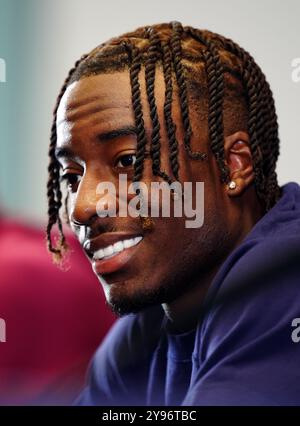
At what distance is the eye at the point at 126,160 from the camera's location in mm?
949

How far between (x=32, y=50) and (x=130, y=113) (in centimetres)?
106

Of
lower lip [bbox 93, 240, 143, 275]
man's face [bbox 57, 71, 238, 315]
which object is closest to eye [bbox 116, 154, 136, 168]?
man's face [bbox 57, 71, 238, 315]

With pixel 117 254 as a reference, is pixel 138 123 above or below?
above

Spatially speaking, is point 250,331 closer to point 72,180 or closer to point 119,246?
point 119,246

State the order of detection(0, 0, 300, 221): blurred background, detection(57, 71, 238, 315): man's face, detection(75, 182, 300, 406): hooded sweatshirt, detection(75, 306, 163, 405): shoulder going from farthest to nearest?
detection(0, 0, 300, 221): blurred background < detection(75, 306, 163, 405): shoulder < detection(57, 71, 238, 315): man's face < detection(75, 182, 300, 406): hooded sweatshirt

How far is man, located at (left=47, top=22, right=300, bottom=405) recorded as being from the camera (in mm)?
908

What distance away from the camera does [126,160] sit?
95 cm

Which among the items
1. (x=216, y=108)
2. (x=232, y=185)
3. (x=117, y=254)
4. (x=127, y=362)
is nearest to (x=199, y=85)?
(x=216, y=108)

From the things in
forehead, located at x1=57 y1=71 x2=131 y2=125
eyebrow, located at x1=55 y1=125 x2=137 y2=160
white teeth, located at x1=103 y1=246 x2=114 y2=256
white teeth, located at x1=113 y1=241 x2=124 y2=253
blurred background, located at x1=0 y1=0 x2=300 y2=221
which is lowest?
white teeth, located at x1=103 y1=246 x2=114 y2=256

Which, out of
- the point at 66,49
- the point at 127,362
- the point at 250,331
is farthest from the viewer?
the point at 66,49

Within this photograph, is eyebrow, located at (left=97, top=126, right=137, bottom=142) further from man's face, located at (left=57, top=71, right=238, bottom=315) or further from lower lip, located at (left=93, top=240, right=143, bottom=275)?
lower lip, located at (left=93, top=240, right=143, bottom=275)

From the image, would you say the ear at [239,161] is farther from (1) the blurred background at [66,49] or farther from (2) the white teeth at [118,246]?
(1) the blurred background at [66,49]

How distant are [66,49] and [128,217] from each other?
921 millimetres

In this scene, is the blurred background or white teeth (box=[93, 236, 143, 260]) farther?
the blurred background
